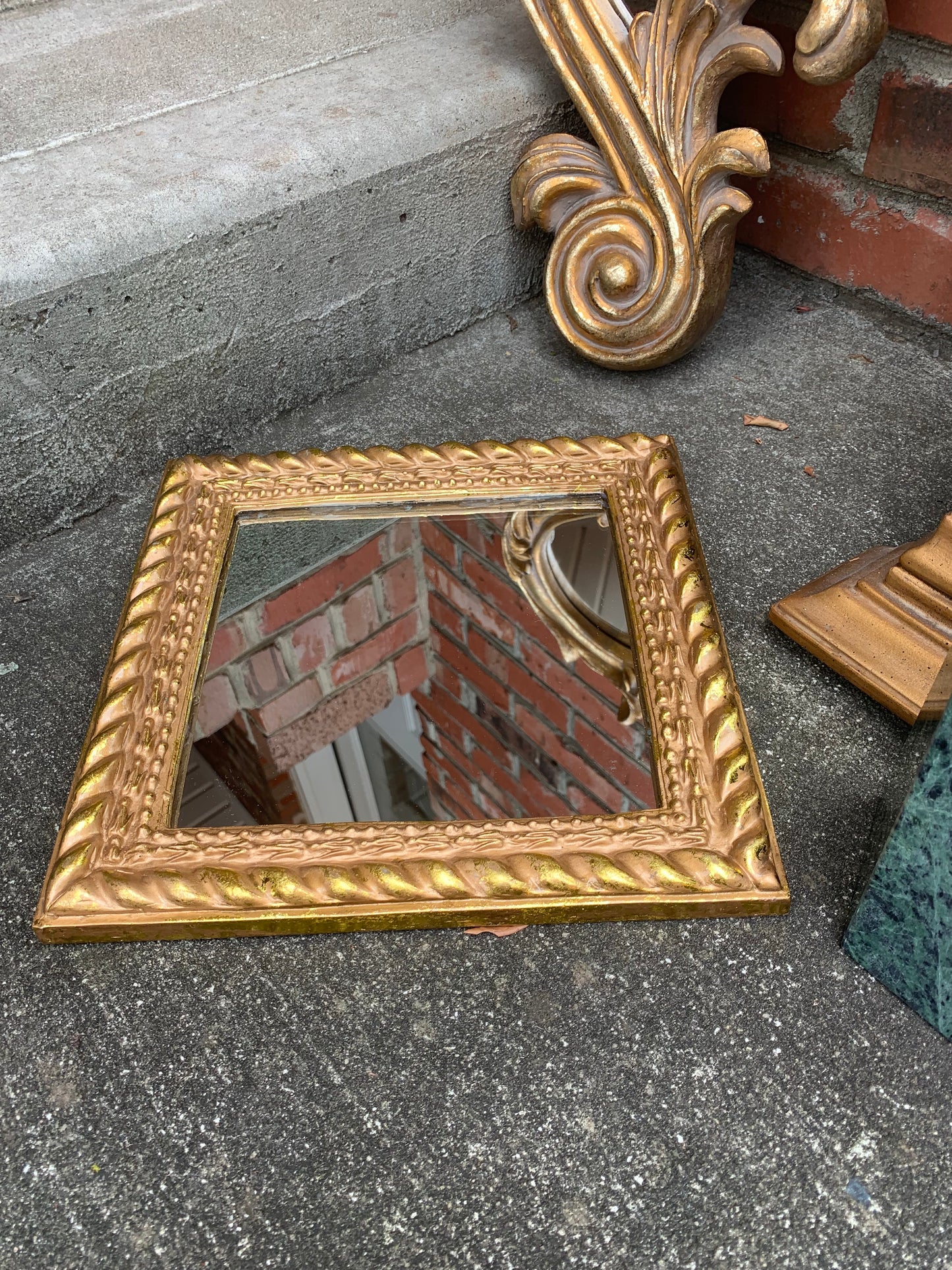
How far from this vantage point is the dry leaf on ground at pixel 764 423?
1316 millimetres

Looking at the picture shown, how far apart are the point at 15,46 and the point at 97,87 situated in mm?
250

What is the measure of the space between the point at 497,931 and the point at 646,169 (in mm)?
1015

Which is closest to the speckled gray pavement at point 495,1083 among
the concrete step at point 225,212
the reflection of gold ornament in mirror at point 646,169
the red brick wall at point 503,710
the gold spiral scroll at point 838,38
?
the red brick wall at point 503,710

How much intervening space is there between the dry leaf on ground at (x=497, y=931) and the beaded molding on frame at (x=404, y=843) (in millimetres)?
17

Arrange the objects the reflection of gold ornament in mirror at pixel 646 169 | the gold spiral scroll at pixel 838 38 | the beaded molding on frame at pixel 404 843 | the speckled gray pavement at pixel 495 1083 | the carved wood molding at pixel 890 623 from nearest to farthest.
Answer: the speckled gray pavement at pixel 495 1083 < the beaded molding on frame at pixel 404 843 < the carved wood molding at pixel 890 623 < the gold spiral scroll at pixel 838 38 < the reflection of gold ornament in mirror at pixel 646 169

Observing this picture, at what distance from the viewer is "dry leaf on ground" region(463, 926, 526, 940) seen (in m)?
0.78

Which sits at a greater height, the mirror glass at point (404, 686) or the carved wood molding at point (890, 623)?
the mirror glass at point (404, 686)

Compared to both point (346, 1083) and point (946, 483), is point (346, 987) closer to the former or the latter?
point (346, 1083)

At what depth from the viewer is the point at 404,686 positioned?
958 millimetres

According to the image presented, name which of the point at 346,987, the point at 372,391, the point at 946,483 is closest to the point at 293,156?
the point at 372,391

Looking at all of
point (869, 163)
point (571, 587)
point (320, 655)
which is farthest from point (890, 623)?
point (869, 163)

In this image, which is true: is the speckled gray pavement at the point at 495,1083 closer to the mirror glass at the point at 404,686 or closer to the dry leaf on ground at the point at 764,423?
the mirror glass at the point at 404,686

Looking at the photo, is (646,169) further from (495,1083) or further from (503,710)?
(495,1083)

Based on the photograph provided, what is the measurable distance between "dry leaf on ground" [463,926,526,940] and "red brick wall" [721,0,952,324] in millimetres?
1166
